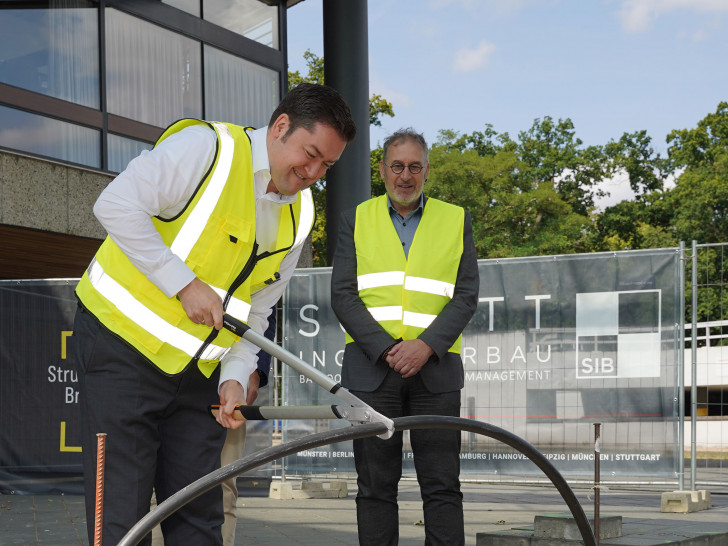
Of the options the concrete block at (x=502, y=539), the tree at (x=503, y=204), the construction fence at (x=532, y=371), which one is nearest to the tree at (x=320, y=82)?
the tree at (x=503, y=204)

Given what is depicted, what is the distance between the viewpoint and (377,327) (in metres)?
4.75


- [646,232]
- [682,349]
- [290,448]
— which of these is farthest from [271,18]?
[646,232]

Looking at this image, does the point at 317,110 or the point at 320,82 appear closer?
the point at 317,110

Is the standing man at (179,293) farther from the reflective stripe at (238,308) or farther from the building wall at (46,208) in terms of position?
the building wall at (46,208)

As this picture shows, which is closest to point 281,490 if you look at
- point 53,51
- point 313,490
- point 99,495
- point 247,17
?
point 313,490

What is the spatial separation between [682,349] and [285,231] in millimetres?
6541

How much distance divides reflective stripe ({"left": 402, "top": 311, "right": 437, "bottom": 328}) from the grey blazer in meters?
0.08

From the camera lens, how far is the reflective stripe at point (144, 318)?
297cm

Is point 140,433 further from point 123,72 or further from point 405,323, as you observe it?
point 123,72

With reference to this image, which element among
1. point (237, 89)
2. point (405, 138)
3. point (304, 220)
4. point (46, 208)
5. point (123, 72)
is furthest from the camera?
point (237, 89)

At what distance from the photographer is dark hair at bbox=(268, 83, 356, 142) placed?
297 cm

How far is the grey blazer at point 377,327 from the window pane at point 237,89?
1158cm

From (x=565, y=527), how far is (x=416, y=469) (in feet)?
4.86

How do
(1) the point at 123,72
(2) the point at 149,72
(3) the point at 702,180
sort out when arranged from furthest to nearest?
(3) the point at 702,180 → (2) the point at 149,72 → (1) the point at 123,72
